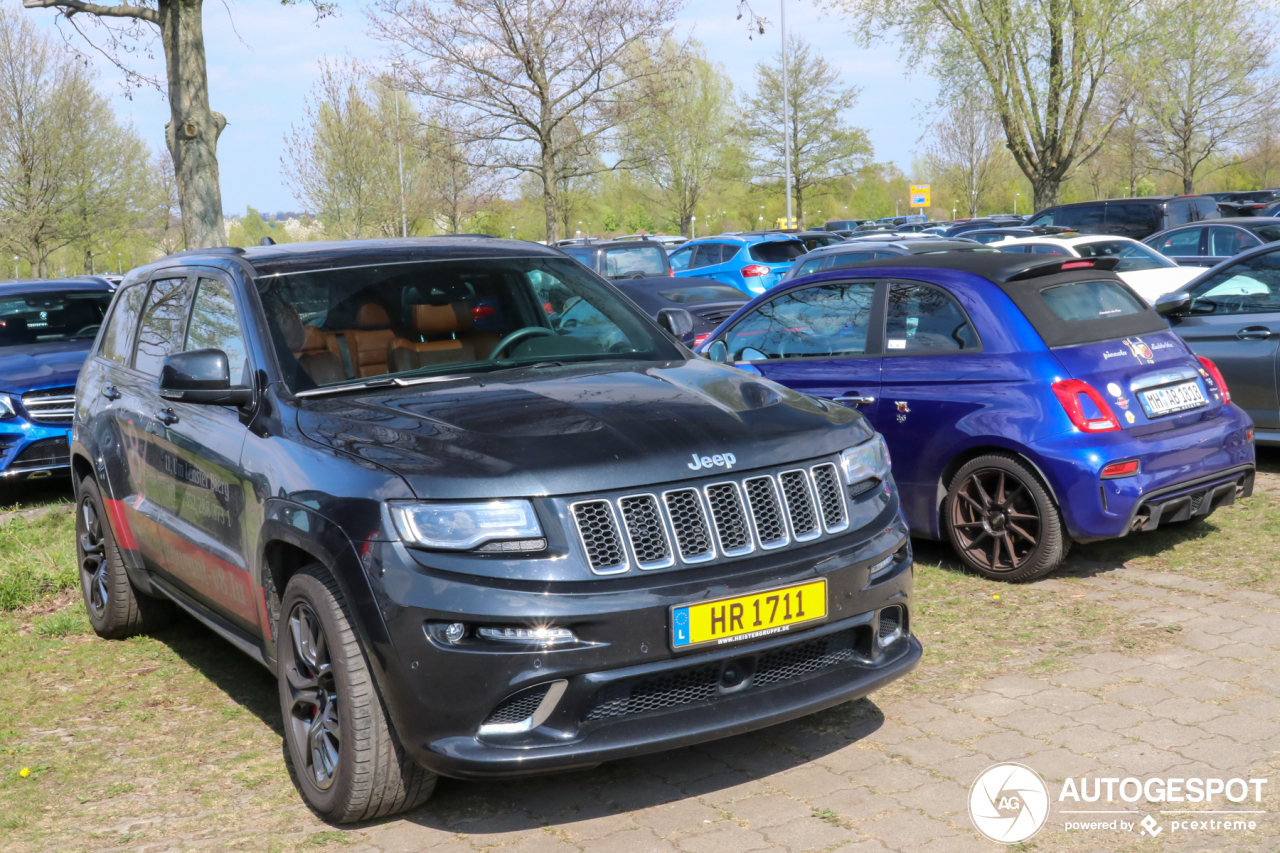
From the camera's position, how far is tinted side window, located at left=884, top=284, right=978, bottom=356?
6297mm

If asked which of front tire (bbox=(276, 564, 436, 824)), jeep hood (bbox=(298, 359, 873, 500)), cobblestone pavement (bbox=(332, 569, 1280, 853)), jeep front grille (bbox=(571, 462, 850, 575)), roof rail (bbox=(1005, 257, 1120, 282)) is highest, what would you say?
roof rail (bbox=(1005, 257, 1120, 282))

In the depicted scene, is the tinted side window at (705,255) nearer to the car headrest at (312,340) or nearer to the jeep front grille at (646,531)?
the car headrest at (312,340)

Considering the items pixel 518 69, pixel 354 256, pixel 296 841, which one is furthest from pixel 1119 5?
pixel 296 841

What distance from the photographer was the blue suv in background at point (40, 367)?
9.66 meters

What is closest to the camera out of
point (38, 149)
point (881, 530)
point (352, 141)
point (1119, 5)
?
point (881, 530)

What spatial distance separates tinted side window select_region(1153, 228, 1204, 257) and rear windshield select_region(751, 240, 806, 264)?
6.54 metres

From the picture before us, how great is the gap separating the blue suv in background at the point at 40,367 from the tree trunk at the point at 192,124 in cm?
180

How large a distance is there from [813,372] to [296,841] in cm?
424

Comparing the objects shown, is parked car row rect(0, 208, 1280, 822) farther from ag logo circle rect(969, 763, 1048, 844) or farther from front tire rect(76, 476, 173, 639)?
ag logo circle rect(969, 763, 1048, 844)

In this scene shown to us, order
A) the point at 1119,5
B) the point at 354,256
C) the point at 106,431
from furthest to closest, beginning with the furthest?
1. the point at 1119,5
2. the point at 106,431
3. the point at 354,256

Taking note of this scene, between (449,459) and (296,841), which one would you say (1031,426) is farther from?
(296,841)

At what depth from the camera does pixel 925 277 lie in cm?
651

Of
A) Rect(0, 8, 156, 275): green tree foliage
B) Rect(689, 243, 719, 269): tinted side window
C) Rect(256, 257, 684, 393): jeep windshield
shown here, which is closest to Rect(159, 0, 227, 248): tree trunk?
Rect(256, 257, 684, 393): jeep windshield

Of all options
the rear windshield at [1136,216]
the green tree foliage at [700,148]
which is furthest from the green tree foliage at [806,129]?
the rear windshield at [1136,216]
